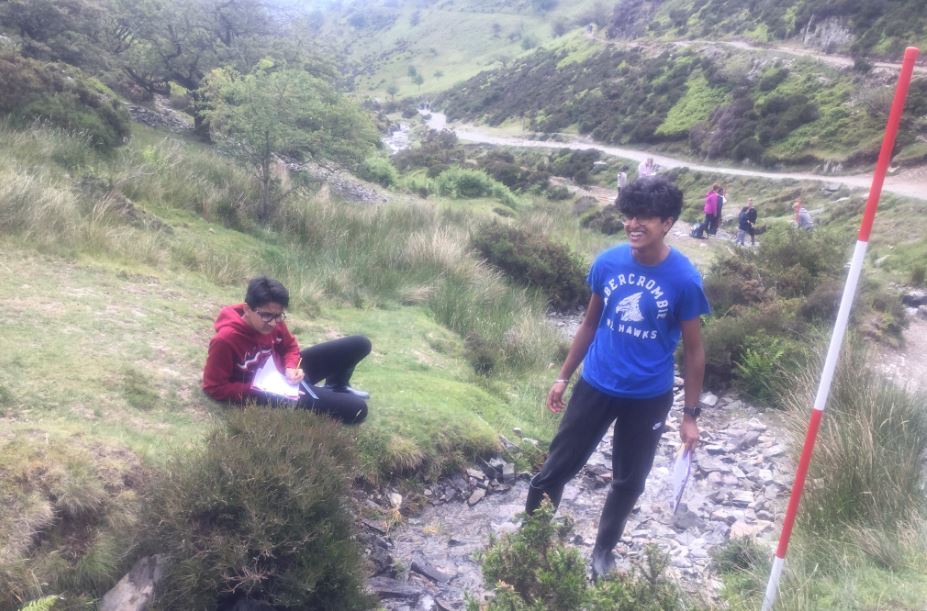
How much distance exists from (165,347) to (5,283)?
120 cm

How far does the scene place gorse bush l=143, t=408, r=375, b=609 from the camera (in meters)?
2.71

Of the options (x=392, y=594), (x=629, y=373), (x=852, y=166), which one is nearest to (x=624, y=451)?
(x=629, y=373)

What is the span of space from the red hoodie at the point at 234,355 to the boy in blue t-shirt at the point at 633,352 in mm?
1801

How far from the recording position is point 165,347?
4840 millimetres

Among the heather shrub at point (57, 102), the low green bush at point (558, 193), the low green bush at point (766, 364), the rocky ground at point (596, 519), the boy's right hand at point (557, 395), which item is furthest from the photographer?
the low green bush at point (558, 193)

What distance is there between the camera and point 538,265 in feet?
35.4

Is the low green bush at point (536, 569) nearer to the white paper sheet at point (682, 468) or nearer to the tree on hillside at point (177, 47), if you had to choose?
the white paper sheet at point (682, 468)

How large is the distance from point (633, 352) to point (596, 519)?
1.96 meters

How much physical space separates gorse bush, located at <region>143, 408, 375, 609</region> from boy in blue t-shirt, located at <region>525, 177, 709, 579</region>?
1136 millimetres

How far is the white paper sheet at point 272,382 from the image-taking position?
4090mm

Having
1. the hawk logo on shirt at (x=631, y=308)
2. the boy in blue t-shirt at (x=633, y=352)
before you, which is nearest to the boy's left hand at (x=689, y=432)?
the boy in blue t-shirt at (x=633, y=352)

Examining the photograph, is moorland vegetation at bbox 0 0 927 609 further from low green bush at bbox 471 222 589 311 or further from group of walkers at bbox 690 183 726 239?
group of walkers at bbox 690 183 726 239

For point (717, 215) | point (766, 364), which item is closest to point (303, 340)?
point (766, 364)

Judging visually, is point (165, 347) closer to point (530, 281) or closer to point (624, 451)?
point (624, 451)
